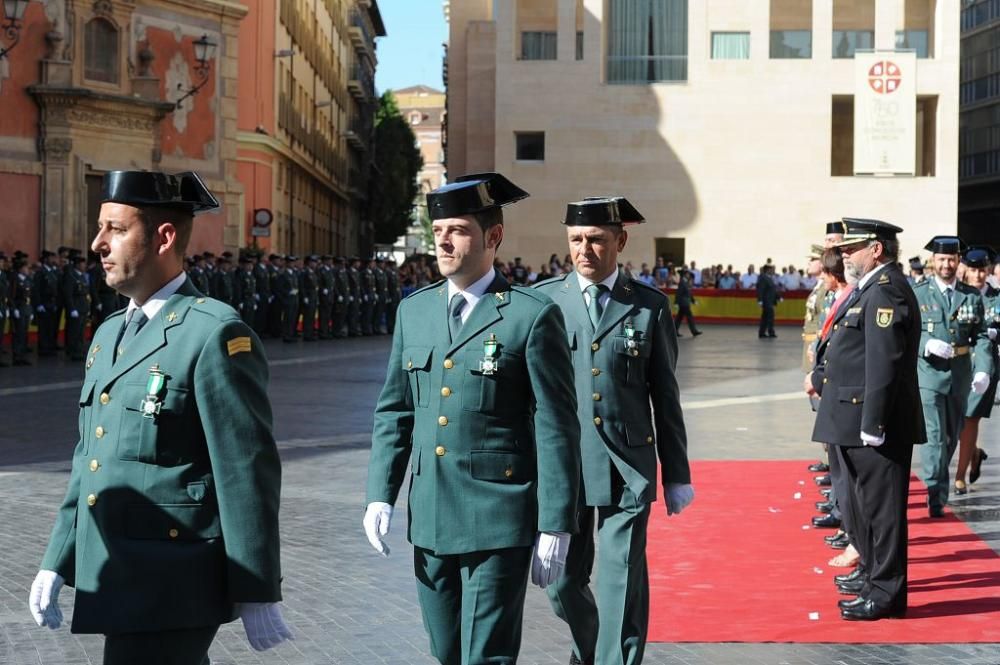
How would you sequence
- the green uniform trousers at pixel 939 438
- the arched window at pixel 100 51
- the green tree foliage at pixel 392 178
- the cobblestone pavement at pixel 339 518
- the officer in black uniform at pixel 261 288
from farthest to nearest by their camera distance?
1. the green tree foliage at pixel 392 178
2. the arched window at pixel 100 51
3. the officer in black uniform at pixel 261 288
4. the green uniform trousers at pixel 939 438
5. the cobblestone pavement at pixel 339 518

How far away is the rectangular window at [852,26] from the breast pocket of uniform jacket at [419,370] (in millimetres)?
53551

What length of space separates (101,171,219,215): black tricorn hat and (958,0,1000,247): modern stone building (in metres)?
82.7

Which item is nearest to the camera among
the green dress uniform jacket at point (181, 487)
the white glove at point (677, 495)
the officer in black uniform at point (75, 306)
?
the green dress uniform jacket at point (181, 487)

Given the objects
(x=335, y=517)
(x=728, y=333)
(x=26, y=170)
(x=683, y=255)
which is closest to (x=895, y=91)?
(x=683, y=255)

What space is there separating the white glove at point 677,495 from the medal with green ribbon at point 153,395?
2799mm

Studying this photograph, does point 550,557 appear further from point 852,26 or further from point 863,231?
point 852,26

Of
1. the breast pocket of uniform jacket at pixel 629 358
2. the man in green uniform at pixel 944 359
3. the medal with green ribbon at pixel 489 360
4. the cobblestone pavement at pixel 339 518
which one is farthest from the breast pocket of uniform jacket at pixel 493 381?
the man in green uniform at pixel 944 359

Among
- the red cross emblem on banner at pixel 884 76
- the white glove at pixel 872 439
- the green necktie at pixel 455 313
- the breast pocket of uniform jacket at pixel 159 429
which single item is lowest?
the white glove at pixel 872 439

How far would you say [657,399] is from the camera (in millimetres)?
6461

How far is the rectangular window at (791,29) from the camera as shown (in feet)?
185

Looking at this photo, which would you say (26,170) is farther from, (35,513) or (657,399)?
(657,399)

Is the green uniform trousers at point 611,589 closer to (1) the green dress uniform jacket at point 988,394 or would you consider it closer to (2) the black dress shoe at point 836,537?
(2) the black dress shoe at point 836,537

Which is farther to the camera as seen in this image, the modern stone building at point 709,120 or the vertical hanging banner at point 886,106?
the modern stone building at point 709,120

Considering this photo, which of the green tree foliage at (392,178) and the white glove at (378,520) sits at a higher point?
the green tree foliage at (392,178)
